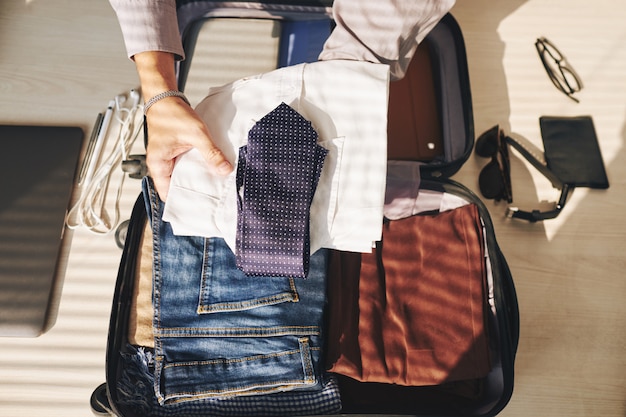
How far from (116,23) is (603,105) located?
1.08m

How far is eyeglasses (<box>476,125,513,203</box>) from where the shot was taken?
78 centimetres

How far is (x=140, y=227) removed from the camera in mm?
664

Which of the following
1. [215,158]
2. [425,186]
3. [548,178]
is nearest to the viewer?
[215,158]

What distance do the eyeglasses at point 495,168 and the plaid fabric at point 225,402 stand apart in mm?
471

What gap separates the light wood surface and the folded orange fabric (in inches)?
6.7

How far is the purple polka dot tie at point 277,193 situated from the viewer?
57 centimetres

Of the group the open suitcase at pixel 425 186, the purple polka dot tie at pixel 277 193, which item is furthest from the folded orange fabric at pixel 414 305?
the purple polka dot tie at pixel 277 193

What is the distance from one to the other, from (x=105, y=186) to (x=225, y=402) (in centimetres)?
47

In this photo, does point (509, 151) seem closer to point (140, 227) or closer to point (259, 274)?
point (259, 274)

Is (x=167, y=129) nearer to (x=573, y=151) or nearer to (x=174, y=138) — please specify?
(x=174, y=138)

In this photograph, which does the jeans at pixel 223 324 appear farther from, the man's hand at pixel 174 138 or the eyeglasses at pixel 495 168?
the eyeglasses at pixel 495 168

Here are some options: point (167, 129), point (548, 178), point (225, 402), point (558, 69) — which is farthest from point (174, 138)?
point (558, 69)

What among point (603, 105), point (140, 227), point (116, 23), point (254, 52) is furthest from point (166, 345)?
point (603, 105)

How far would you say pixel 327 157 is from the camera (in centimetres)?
60
